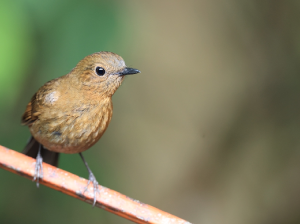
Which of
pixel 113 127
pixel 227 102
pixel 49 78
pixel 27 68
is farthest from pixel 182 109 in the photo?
pixel 27 68

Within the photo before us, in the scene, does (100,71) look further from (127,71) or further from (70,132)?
(70,132)

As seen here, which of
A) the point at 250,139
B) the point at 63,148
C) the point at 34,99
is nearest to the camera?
the point at 63,148

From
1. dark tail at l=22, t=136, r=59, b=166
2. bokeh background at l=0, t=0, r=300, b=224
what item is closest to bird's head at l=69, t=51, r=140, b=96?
bokeh background at l=0, t=0, r=300, b=224

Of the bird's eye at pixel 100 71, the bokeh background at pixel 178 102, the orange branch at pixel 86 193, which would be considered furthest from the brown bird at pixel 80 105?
the orange branch at pixel 86 193

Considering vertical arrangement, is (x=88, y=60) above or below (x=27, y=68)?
above

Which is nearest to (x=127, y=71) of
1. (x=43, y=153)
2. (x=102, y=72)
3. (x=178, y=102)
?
(x=102, y=72)

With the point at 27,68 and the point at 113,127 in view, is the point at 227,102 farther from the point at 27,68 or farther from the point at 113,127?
the point at 27,68

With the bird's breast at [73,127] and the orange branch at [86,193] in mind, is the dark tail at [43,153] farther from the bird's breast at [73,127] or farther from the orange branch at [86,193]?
the orange branch at [86,193]

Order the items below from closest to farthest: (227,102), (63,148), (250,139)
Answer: (63,148) < (250,139) < (227,102)
